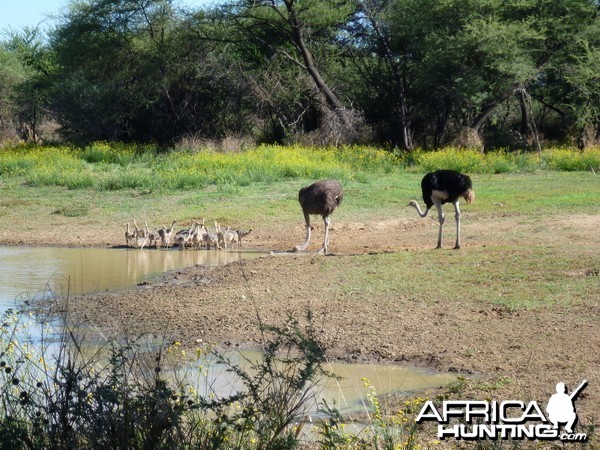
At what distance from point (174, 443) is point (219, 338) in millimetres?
5124

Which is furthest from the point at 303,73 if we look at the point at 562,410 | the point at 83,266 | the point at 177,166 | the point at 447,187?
the point at 562,410

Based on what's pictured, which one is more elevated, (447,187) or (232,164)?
(232,164)

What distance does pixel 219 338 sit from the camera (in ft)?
34.1

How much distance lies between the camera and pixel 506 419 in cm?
659

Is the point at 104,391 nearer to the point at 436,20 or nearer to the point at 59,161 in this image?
the point at 59,161

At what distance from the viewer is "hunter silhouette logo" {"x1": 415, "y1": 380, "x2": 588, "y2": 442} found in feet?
20.8

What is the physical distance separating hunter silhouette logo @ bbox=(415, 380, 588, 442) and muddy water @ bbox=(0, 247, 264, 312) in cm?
703

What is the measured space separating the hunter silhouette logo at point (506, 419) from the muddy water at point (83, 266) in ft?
23.1

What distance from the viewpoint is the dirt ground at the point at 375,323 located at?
8.45m

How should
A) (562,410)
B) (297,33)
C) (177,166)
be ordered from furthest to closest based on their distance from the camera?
(297,33), (177,166), (562,410)

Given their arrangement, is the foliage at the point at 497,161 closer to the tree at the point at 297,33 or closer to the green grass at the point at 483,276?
the tree at the point at 297,33

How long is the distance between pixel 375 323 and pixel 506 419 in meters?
3.99

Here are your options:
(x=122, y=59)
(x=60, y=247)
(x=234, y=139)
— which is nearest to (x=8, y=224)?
(x=60, y=247)

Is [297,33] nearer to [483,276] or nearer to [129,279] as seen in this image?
[129,279]
